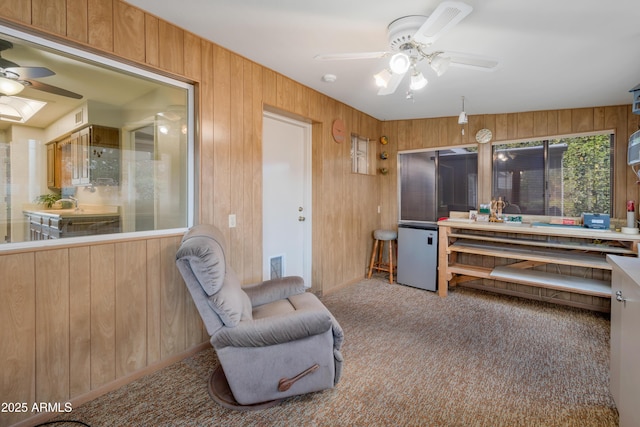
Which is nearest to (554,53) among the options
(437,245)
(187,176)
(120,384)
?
(437,245)

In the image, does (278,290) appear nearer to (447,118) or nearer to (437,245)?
Result: (437,245)

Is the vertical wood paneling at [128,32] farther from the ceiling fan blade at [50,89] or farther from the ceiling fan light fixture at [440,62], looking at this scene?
the ceiling fan light fixture at [440,62]

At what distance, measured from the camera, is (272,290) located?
2447 millimetres

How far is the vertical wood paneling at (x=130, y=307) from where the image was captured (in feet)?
6.56

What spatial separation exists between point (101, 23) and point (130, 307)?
6.00 feet

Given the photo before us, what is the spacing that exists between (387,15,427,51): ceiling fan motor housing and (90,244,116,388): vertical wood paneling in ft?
7.64

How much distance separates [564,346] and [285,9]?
3477mm

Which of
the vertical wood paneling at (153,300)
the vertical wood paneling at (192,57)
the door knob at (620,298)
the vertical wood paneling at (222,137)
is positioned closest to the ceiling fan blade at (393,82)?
the vertical wood paneling at (222,137)

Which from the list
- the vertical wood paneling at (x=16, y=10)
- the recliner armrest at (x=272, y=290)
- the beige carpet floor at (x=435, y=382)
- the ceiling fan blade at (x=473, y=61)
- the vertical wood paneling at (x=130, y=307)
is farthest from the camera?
the recliner armrest at (x=272, y=290)

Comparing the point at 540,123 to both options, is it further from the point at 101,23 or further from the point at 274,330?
the point at 101,23

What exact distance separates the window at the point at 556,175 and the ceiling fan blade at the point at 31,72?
4682 millimetres

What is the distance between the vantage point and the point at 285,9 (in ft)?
6.34

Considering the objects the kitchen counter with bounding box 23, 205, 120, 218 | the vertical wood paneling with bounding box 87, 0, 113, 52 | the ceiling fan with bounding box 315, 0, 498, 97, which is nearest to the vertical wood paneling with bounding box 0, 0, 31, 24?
the vertical wood paneling with bounding box 87, 0, 113, 52

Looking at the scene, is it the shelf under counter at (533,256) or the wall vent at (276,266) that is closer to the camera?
the shelf under counter at (533,256)
